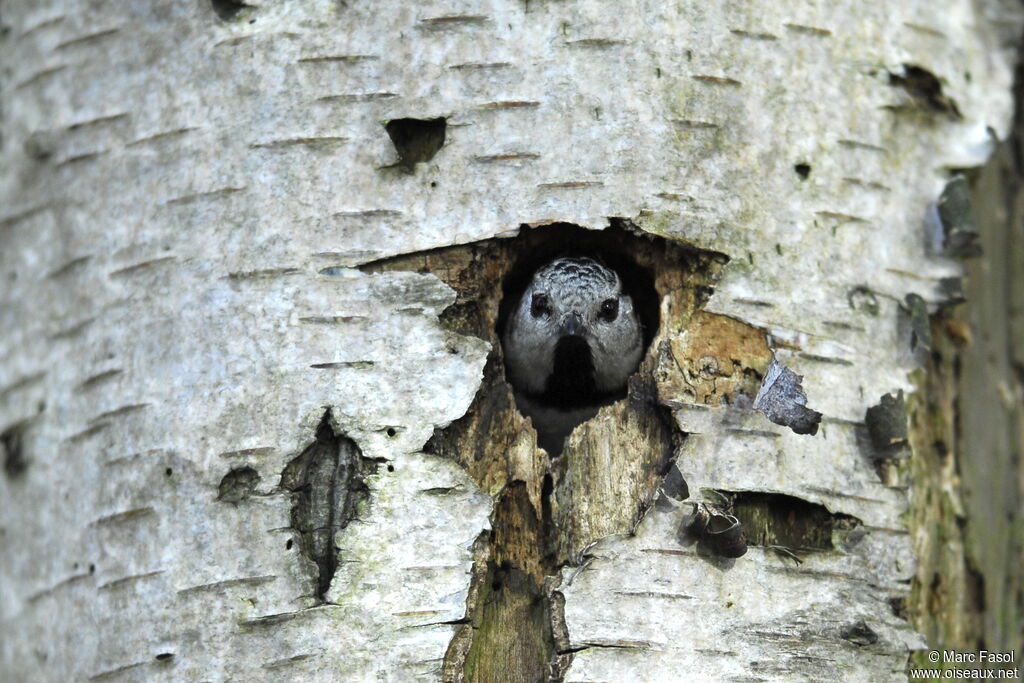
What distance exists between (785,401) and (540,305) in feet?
6.61

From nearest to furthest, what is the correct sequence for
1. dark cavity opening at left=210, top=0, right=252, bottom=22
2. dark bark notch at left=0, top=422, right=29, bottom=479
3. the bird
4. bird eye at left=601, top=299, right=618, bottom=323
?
dark cavity opening at left=210, top=0, right=252, bottom=22, dark bark notch at left=0, top=422, right=29, bottom=479, the bird, bird eye at left=601, top=299, right=618, bottom=323

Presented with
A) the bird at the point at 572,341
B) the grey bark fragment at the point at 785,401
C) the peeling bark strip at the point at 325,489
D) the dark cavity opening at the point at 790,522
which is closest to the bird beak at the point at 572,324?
the bird at the point at 572,341

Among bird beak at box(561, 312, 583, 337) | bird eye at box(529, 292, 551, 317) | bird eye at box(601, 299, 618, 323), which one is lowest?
bird beak at box(561, 312, 583, 337)

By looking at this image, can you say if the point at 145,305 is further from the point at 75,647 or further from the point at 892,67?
the point at 892,67

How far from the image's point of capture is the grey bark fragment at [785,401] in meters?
3.01

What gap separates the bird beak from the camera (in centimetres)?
494

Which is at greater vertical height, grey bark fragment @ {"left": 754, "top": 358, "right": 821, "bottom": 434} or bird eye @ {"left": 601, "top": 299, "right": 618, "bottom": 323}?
bird eye @ {"left": 601, "top": 299, "right": 618, "bottom": 323}

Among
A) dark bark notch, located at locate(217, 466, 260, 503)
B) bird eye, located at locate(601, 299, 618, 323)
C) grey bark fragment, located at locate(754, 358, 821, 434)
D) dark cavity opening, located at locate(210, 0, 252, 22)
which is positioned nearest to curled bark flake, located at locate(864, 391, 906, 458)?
grey bark fragment, located at locate(754, 358, 821, 434)

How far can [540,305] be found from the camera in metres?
4.93

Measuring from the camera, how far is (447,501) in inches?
112

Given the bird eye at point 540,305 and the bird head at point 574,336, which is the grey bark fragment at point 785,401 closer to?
the bird head at point 574,336

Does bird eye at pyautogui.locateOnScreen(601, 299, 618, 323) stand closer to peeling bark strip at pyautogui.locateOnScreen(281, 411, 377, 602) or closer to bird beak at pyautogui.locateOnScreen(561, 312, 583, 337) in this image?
bird beak at pyautogui.locateOnScreen(561, 312, 583, 337)

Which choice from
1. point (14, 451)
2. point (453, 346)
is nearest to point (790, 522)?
point (453, 346)

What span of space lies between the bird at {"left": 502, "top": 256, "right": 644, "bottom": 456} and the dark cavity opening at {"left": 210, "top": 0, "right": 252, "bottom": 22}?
190cm
